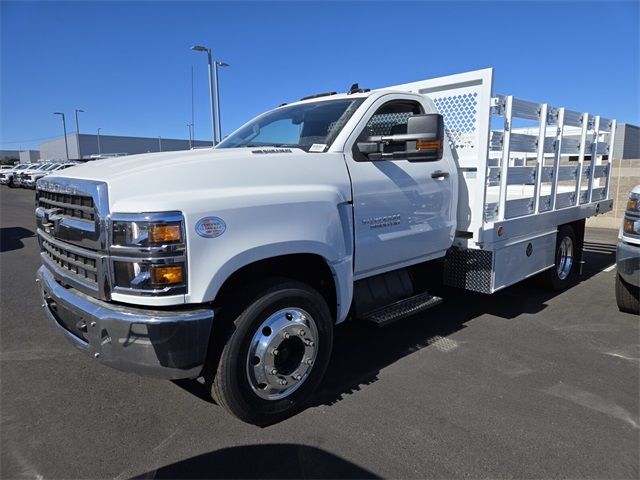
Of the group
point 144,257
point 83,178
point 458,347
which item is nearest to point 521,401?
point 458,347

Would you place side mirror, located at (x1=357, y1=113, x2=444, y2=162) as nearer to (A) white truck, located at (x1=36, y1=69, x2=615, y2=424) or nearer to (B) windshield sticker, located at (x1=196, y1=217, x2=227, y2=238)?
(A) white truck, located at (x1=36, y1=69, x2=615, y2=424)

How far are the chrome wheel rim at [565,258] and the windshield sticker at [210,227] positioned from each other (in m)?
5.10

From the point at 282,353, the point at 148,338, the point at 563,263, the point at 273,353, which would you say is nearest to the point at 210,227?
the point at 148,338

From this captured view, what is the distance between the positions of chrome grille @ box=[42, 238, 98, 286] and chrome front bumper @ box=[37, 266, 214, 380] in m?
0.17

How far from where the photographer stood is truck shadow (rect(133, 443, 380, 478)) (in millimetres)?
2518

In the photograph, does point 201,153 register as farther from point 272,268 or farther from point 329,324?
point 329,324

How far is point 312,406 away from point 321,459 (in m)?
0.60

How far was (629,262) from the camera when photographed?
14.9ft

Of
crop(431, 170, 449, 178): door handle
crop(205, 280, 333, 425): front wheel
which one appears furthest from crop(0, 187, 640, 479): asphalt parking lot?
crop(431, 170, 449, 178): door handle

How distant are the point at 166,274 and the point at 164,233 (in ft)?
0.73

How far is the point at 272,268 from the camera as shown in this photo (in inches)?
121

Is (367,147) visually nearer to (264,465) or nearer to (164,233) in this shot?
(164,233)

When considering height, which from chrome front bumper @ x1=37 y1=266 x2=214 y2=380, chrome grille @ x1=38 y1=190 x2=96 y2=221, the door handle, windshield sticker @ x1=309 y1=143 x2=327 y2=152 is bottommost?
chrome front bumper @ x1=37 y1=266 x2=214 y2=380

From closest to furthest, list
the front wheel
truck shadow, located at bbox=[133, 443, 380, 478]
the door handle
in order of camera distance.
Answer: truck shadow, located at bbox=[133, 443, 380, 478]
the front wheel
the door handle
